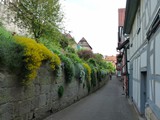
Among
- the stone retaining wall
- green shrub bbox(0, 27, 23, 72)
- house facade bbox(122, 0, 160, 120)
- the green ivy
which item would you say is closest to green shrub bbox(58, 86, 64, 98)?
the stone retaining wall

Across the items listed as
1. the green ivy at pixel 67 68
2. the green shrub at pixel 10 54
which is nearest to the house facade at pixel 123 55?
the green ivy at pixel 67 68

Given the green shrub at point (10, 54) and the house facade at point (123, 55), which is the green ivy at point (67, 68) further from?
the house facade at point (123, 55)

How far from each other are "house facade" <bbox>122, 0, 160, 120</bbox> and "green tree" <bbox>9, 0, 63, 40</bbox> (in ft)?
12.2

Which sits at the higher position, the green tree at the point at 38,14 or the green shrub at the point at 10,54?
the green tree at the point at 38,14

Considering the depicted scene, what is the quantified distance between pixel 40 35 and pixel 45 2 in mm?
1643

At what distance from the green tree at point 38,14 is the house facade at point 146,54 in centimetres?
373

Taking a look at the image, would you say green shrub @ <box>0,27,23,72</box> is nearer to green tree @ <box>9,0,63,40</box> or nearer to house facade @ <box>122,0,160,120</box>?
house facade @ <box>122,0,160,120</box>

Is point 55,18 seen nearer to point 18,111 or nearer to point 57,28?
point 57,28

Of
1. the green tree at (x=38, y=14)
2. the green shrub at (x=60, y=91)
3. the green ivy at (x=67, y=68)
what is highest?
the green tree at (x=38, y=14)

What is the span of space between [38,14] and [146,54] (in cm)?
644

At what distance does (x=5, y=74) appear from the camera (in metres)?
5.33

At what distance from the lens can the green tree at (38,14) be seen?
12.2 metres

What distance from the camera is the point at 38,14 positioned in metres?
12.3

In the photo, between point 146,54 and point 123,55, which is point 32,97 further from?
point 123,55
